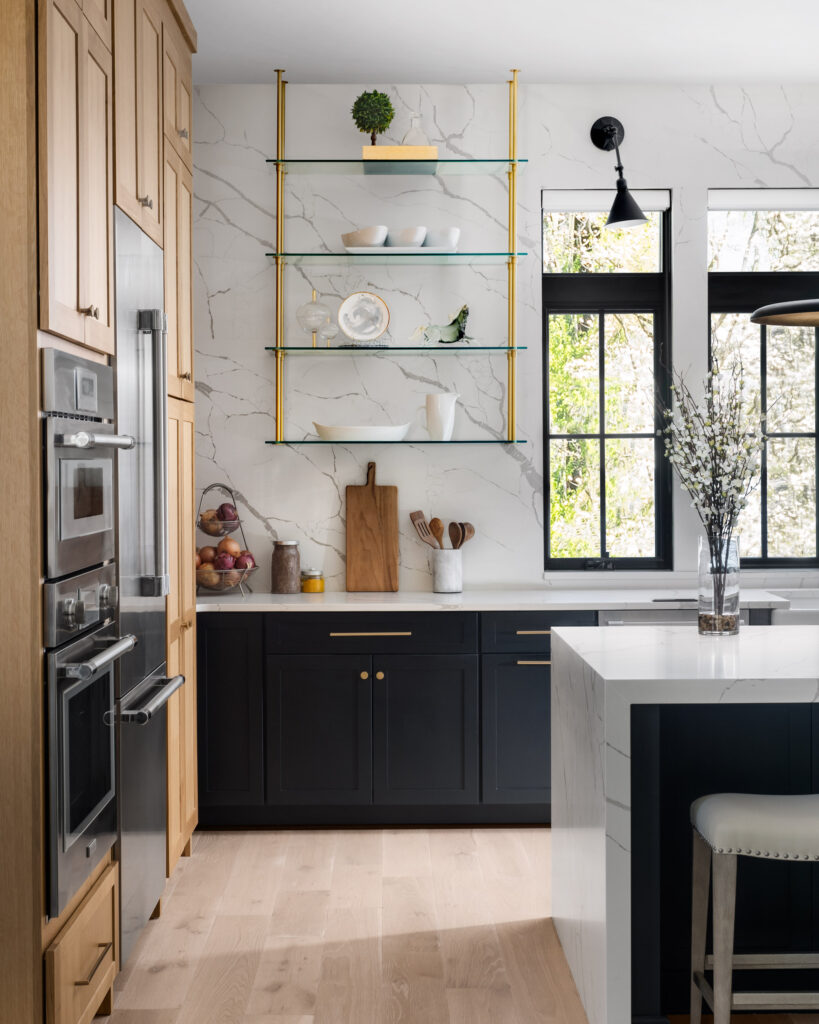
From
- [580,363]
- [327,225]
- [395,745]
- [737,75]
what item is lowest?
[395,745]

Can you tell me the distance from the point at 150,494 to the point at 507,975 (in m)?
1.59

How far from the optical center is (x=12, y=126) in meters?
1.87

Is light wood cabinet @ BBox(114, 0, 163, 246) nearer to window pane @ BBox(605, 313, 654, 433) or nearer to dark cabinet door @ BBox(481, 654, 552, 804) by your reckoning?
dark cabinet door @ BBox(481, 654, 552, 804)

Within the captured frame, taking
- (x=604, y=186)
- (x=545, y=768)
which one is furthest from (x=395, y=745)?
(x=604, y=186)

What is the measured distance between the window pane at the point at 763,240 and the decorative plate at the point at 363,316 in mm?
1468

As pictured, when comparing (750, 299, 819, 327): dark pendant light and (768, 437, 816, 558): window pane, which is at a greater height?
(750, 299, 819, 327): dark pendant light

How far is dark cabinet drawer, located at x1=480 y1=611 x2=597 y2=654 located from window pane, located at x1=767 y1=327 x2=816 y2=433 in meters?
1.37

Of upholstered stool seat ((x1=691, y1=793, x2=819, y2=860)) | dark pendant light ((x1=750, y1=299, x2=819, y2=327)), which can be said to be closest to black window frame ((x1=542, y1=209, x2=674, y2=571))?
dark pendant light ((x1=750, y1=299, x2=819, y2=327))

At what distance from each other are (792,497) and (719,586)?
1917 millimetres

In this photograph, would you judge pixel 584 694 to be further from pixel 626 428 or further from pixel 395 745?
pixel 626 428

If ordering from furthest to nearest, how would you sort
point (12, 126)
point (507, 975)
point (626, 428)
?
1. point (626, 428)
2. point (507, 975)
3. point (12, 126)

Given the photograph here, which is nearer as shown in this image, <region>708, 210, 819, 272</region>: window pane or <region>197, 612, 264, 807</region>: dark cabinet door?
<region>197, 612, 264, 807</region>: dark cabinet door

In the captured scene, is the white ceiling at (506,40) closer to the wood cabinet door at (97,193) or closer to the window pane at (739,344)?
the window pane at (739,344)

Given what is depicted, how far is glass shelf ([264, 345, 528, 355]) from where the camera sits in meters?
4.04
